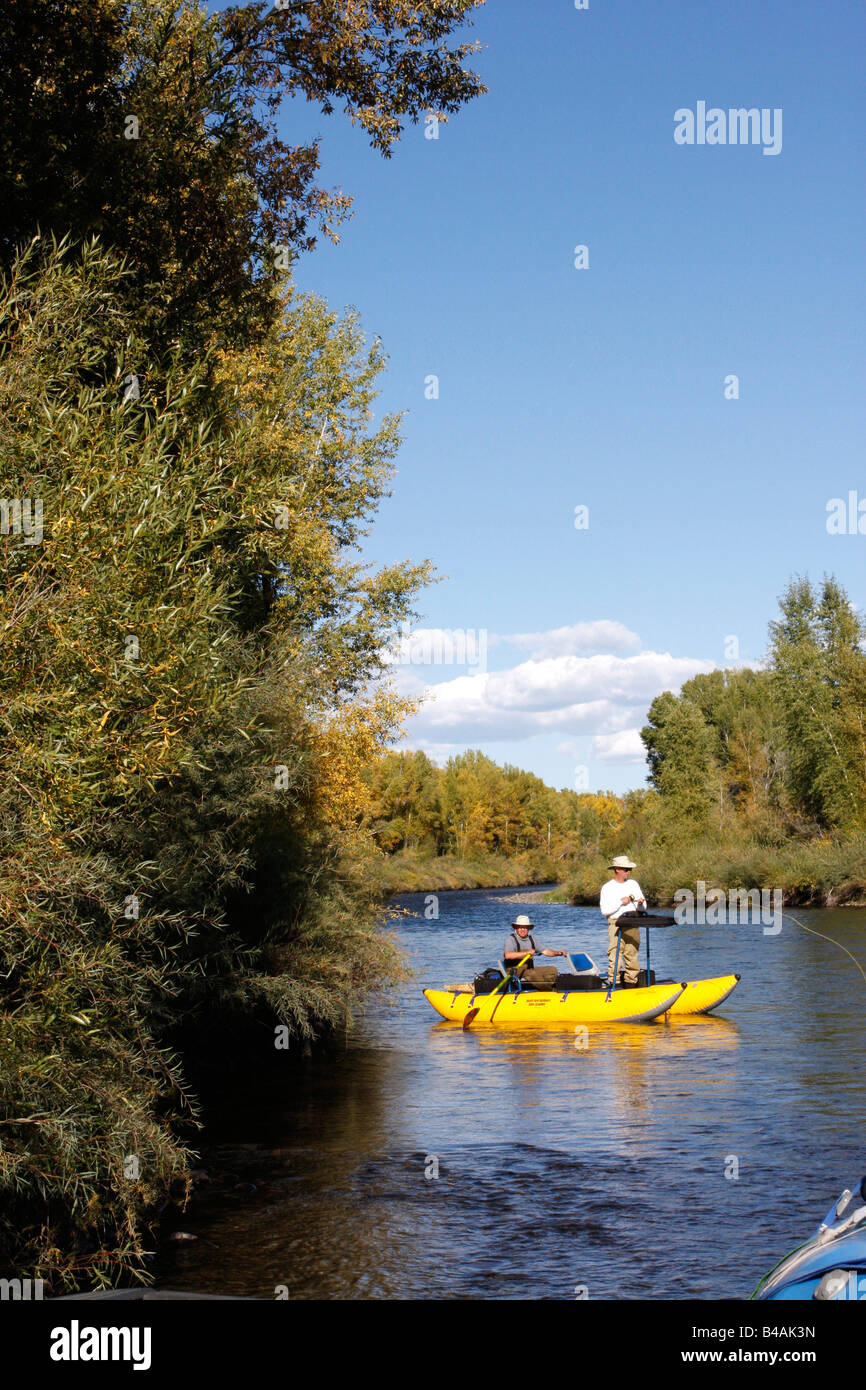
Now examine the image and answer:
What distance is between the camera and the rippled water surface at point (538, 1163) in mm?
9156

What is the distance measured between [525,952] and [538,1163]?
9.53 m

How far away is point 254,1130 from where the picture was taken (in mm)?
13914

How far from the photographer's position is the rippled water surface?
360 inches

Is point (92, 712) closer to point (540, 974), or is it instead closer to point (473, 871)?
point (540, 974)

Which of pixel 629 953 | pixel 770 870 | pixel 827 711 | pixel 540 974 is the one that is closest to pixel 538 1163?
pixel 540 974

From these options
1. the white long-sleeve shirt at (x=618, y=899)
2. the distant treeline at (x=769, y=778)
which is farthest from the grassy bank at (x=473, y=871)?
the white long-sleeve shirt at (x=618, y=899)

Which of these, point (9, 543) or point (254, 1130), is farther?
point (254, 1130)

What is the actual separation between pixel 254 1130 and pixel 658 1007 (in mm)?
8988

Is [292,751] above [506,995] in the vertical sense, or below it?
above

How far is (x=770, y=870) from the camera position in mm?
49938

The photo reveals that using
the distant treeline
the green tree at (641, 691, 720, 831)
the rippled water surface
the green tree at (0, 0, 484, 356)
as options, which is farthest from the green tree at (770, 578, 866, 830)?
the green tree at (0, 0, 484, 356)

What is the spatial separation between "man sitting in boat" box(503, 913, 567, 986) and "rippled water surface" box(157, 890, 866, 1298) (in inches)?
40.6
